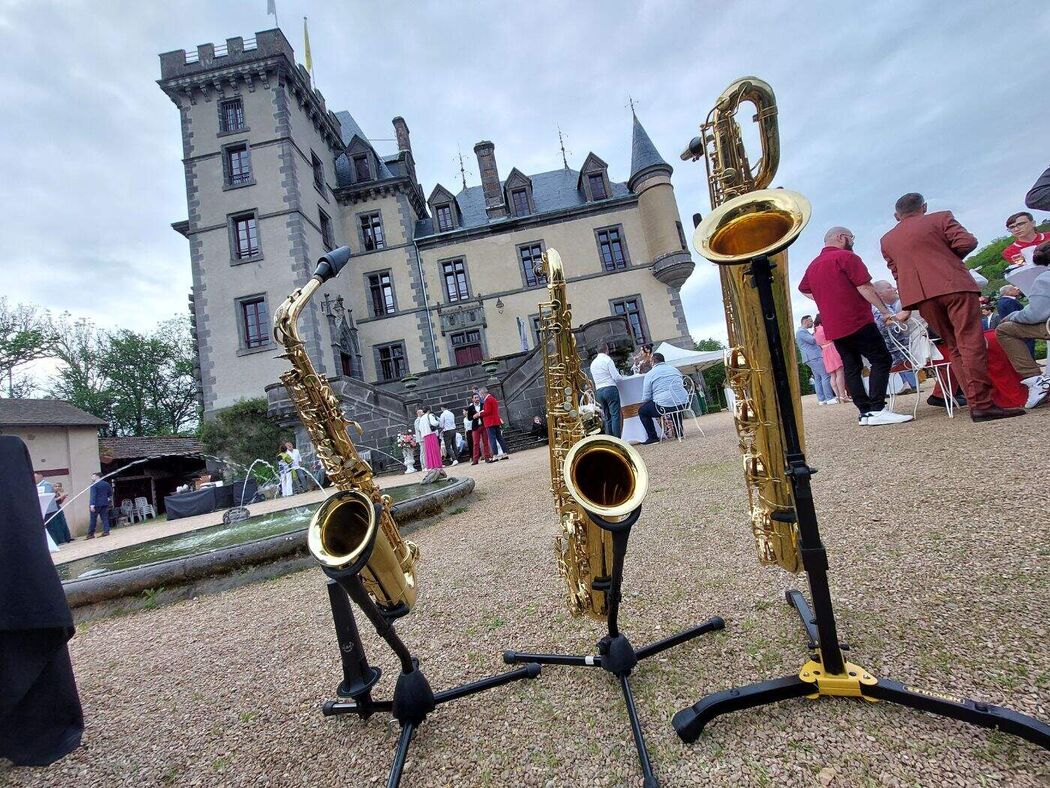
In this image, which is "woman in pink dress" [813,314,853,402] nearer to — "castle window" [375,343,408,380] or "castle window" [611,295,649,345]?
"castle window" [611,295,649,345]

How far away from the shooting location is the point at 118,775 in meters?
1.75

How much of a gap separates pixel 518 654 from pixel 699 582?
108cm

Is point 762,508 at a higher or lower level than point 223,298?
lower

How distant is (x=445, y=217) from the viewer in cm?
2375

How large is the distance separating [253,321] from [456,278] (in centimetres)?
913

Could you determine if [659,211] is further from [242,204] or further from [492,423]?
[242,204]

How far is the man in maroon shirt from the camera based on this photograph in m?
4.74

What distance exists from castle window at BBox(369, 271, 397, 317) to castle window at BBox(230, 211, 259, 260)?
5231 mm

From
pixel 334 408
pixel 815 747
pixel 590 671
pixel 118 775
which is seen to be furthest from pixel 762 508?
pixel 118 775

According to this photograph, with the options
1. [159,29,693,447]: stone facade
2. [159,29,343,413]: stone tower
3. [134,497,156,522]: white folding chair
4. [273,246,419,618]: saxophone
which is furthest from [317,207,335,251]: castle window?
[273,246,419,618]: saxophone

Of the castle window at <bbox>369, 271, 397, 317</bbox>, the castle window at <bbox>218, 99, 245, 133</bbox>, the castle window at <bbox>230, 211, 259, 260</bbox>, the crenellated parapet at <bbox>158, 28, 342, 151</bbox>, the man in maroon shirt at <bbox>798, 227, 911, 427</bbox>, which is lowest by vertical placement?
the man in maroon shirt at <bbox>798, 227, 911, 427</bbox>

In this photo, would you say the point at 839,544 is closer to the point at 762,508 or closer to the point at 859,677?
the point at 762,508

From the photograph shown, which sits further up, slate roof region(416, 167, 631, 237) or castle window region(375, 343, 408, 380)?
slate roof region(416, 167, 631, 237)

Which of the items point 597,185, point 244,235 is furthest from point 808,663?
point 597,185
